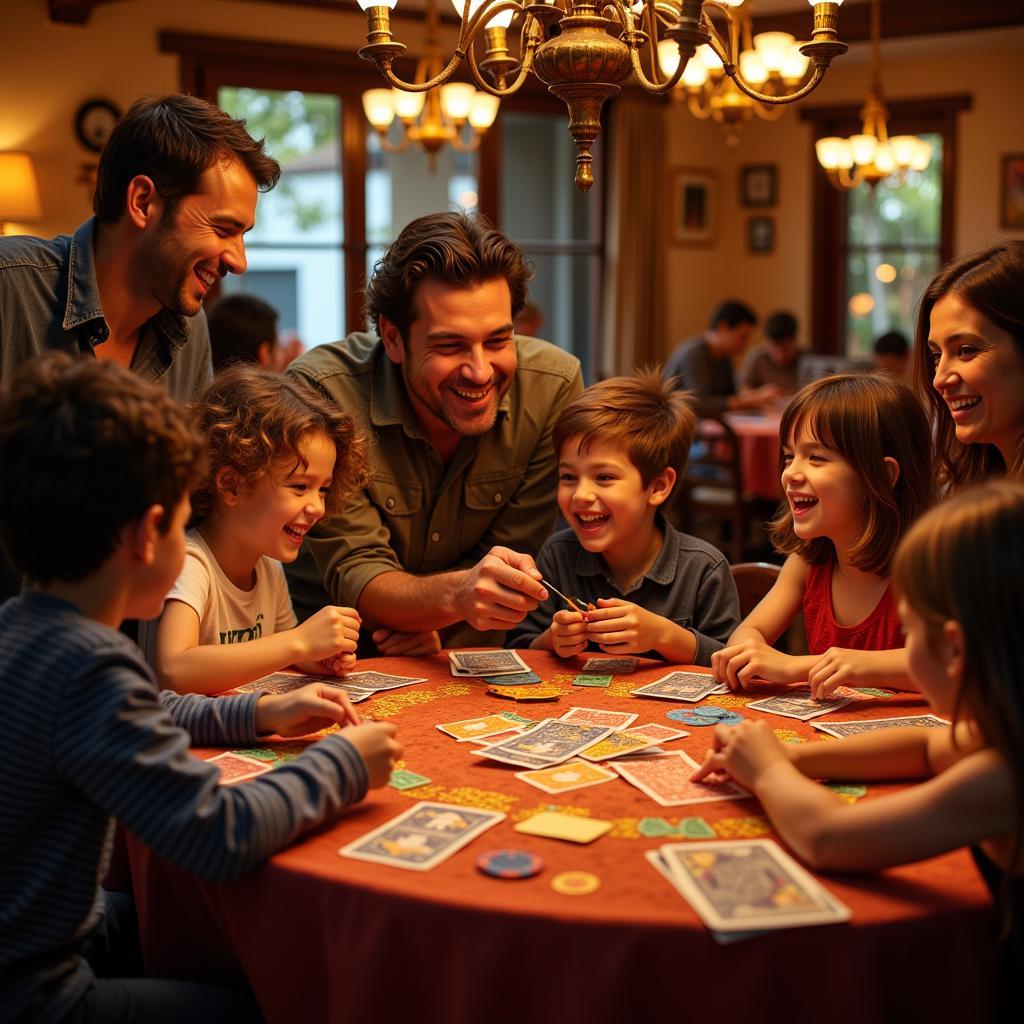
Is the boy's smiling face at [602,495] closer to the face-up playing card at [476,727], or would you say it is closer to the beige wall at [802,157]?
the face-up playing card at [476,727]

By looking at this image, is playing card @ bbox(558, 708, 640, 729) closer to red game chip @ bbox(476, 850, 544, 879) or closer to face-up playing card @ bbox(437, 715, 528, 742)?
face-up playing card @ bbox(437, 715, 528, 742)

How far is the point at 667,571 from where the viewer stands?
248cm

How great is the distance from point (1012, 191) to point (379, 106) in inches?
195

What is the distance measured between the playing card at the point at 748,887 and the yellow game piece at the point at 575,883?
88 mm

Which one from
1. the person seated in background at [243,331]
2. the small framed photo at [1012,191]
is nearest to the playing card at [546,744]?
the person seated in background at [243,331]

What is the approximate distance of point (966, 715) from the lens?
4.55ft

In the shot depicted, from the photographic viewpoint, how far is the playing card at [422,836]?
1353 millimetres

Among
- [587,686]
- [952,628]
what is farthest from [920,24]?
[952,628]

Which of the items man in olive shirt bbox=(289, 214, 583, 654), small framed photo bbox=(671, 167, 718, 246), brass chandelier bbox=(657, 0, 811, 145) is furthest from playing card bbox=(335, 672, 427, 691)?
small framed photo bbox=(671, 167, 718, 246)

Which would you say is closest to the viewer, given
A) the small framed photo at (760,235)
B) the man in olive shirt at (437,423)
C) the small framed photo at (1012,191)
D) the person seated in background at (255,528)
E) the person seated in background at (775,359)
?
the person seated in background at (255,528)

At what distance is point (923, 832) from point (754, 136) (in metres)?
9.53

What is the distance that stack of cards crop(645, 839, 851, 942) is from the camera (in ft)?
3.93

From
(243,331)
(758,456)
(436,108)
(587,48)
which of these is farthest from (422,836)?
(436,108)

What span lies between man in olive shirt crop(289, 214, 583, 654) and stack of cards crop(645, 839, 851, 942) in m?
1.05
